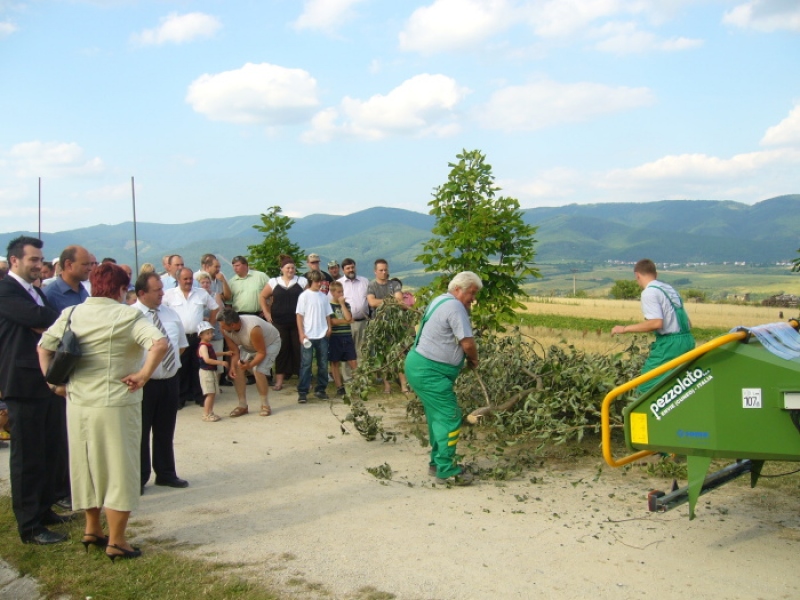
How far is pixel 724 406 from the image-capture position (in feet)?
14.9

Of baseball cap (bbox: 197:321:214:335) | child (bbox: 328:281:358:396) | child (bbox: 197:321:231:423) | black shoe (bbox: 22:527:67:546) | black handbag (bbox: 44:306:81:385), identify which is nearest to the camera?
black handbag (bbox: 44:306:81:385)

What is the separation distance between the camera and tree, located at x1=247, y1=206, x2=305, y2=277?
15008 mm

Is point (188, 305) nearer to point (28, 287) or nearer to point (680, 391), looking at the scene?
point (28, 287)

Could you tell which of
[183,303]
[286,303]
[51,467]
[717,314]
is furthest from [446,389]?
[717,314]

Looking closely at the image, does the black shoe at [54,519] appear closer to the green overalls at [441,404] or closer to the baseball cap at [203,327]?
the green overalls at [441,404]

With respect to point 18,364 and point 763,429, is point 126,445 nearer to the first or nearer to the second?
point 18,364

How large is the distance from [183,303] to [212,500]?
4.21 metres

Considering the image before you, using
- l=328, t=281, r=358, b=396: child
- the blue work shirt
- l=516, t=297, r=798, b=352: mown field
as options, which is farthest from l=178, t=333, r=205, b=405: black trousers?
l=516, t=297, r=798, b=352: mown field

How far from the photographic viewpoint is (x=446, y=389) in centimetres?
713

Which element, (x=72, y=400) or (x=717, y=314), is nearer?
(x=72, y=400)

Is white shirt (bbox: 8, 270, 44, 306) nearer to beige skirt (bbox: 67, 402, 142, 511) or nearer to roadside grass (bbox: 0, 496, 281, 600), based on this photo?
beige skirt (bbox: 67, 402, 142, 511)

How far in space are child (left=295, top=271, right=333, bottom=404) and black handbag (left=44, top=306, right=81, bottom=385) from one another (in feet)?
20.2

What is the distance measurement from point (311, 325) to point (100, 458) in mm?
6189

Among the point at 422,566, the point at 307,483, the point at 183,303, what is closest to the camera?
the point at 422,566
